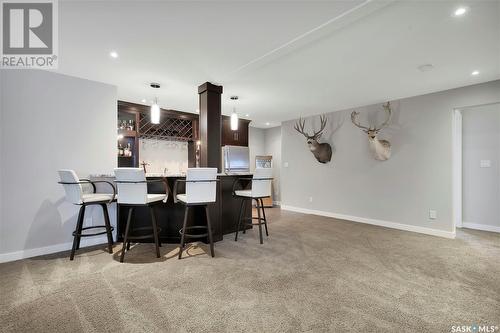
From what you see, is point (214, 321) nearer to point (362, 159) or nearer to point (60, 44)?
point (60, 44)

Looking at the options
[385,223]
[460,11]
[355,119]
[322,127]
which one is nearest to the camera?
[460,11]

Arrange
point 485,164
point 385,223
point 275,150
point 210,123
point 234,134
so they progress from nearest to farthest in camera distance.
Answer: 1. point 210,123
2. point 485,164
3. point 385,223
4. point 234,134
5. point 275,150

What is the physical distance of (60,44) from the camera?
2.45 metres

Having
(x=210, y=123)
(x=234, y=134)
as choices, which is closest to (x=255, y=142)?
(x=234, y=134)

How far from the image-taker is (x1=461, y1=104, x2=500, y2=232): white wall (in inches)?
157

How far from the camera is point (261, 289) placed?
2051mm

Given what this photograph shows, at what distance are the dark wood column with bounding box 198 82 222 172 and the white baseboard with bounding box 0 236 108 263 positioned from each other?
1.81 metres

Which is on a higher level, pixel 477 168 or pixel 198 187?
pixel 477 168

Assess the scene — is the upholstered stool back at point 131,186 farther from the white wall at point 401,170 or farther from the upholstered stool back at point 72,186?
the white wall at point 401,170
